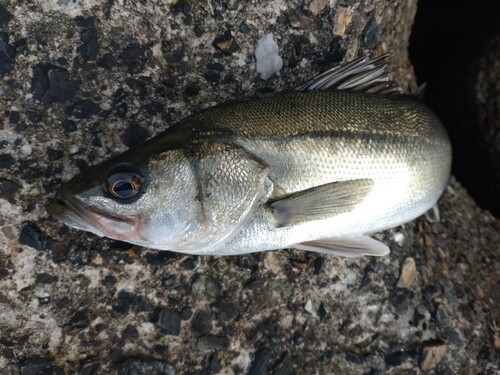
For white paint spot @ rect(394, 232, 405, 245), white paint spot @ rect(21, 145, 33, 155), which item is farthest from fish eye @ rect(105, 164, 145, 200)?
white paint spot @ rect(394, 232, 405, 245)

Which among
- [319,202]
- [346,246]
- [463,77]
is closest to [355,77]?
[319,202]

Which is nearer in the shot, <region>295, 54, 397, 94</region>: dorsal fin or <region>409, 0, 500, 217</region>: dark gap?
<region>295, 54, 397, 94</region>: dorsal fin

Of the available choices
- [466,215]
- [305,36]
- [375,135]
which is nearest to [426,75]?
[466,215]

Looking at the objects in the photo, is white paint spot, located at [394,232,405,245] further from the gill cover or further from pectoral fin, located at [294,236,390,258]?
the gill cover

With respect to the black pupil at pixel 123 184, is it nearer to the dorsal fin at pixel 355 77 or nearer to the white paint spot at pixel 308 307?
the dorsal fin at pixel 355 77

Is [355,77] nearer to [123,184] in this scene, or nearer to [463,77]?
[123,184]

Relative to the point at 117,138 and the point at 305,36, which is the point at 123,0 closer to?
the point at 117,138

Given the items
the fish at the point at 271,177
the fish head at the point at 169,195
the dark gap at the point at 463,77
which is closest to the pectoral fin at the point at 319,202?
the fish at the point at 271,177
